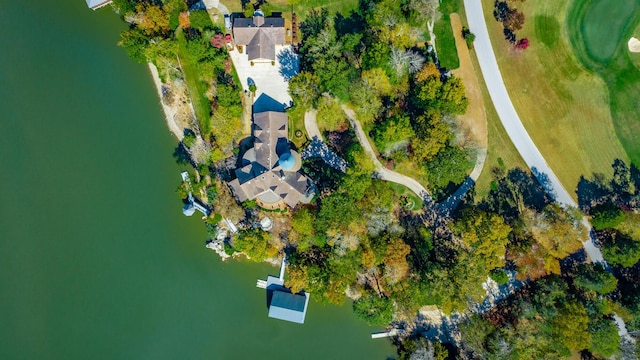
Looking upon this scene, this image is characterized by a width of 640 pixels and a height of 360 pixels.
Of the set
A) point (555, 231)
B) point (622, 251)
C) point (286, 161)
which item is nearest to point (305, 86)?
point (286, 161)

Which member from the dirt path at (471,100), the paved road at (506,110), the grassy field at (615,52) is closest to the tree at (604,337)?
the paved road at (506,110)

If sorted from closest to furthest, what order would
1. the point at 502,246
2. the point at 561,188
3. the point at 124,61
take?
the point at 502,246, the point at 561,188, the point at 124,61

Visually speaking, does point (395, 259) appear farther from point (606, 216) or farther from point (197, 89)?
point (197, 89)

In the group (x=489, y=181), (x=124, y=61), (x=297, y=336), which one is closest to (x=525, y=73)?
(x=489, y=181)

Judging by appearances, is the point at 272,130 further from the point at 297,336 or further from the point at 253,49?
the point at 297,336

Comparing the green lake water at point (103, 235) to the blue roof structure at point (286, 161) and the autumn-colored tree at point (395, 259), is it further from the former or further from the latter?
the blue roof structure at point (286, 161)

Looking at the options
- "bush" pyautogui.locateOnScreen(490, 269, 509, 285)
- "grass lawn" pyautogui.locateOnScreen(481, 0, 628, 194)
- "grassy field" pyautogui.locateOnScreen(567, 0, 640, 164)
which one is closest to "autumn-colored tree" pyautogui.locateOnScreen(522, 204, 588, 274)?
"bush" pyautogui.locateOnScreen(490, 269, 509, 285)
